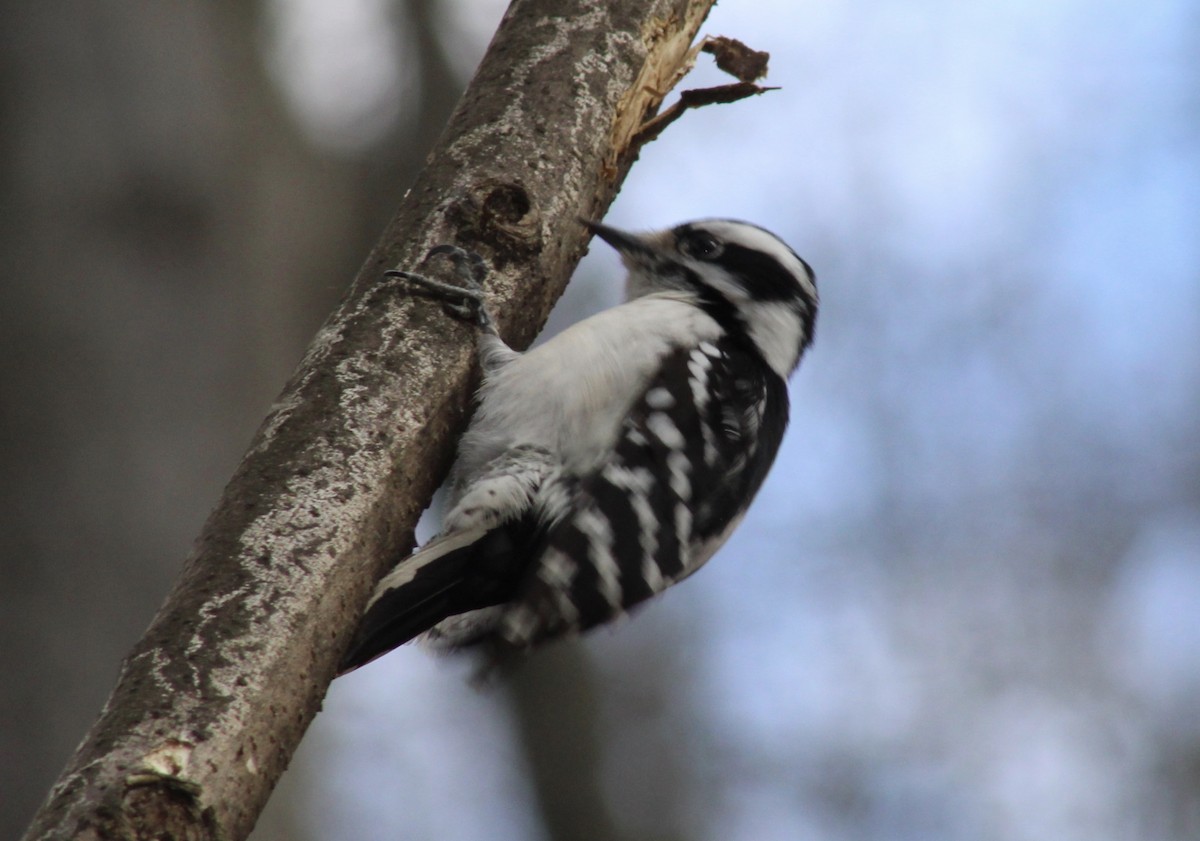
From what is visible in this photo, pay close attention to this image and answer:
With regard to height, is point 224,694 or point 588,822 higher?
point 224,694

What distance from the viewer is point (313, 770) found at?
474 centimetres

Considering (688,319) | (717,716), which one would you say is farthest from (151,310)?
(717,716)

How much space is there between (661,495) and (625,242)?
1122 mm

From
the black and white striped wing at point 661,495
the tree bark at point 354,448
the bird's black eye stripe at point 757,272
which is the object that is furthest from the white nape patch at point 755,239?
the tree bark at point 354,448

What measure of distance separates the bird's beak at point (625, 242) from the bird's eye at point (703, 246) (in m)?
0.14

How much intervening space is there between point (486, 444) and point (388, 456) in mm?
514

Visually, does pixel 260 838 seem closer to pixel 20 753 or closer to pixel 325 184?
pixel 20 753

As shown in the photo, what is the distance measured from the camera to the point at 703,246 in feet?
13.1

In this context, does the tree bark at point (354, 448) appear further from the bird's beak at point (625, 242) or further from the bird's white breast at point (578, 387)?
the bird's beak at point (625, 242)

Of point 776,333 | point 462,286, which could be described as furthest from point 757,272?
point 462,286

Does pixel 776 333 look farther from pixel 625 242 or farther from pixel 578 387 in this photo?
pixel 578 387

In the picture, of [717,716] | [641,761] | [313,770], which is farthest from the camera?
[717,716]

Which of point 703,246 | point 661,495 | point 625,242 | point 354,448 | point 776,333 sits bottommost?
point 776,333

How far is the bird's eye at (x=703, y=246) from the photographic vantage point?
398cm
